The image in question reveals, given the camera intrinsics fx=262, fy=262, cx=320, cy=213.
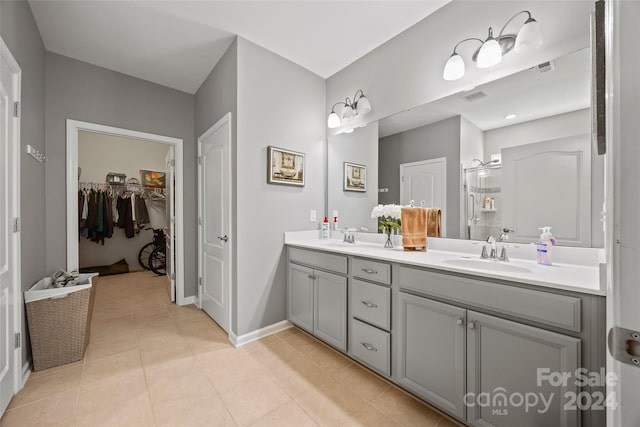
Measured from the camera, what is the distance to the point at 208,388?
1.75m

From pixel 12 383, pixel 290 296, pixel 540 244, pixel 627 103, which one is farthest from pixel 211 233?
pixel 627 103

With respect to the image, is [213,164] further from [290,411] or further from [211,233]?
[290,411]

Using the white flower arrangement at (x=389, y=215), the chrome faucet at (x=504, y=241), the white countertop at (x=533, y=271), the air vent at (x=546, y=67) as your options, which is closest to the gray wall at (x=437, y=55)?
the air vent at (x=546, y=67)

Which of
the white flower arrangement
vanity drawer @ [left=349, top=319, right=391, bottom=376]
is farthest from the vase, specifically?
vanity drawer @ [left=349, top=319, right=391, bottom=376]

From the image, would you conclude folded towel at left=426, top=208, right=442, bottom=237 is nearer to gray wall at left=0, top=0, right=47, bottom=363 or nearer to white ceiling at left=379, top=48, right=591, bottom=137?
white ceiling at left=379, top=48, right=591, bottom=137

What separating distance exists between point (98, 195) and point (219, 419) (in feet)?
16.4

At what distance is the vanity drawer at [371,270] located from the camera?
5.62 ft

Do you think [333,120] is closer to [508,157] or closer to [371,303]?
[508,157]

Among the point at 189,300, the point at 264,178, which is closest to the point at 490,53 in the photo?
the point at 264,178

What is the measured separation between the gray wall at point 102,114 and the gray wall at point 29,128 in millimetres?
128

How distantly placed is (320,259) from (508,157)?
1.53m

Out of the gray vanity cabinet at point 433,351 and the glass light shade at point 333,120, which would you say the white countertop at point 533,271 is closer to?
the gray vanity cabinet at point 433,351

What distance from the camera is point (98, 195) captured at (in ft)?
15.6

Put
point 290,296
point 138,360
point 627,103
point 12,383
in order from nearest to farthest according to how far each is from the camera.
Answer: point 627,103, point 12,383, point 138,360, point 290,296
